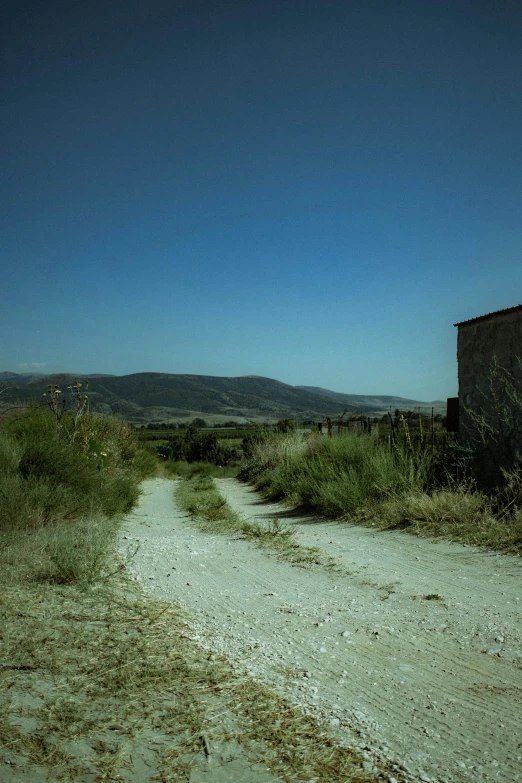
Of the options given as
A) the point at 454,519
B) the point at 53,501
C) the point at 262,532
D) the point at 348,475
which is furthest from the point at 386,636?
the point at 348,475

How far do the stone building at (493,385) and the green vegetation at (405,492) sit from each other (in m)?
0.61

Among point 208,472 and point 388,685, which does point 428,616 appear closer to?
point 388,685

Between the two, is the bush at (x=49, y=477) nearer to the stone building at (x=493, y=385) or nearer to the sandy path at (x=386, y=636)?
the sandy path at (x=386, y=636)

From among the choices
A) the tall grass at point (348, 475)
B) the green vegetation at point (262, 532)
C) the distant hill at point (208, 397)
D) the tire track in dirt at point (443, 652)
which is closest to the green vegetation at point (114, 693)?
the tire track in dirt at point (443, 652)

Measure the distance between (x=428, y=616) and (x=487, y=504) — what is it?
4794 mm

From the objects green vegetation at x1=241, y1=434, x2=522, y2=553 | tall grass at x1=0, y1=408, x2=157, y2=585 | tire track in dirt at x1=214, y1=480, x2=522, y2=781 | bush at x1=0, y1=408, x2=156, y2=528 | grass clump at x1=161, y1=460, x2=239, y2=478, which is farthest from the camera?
grass clump at x1=161, y1=460, x2=239, y2=478

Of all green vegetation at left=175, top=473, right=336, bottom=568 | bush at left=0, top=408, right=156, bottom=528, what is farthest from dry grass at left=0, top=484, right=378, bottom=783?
bush at left=0, top=408, right=156, bottom=528

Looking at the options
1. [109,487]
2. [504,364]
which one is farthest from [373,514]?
[109,487]

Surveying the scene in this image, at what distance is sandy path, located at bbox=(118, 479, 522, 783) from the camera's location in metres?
3.34

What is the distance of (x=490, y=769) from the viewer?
9.87 ft

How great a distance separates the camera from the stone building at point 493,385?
1145 cm

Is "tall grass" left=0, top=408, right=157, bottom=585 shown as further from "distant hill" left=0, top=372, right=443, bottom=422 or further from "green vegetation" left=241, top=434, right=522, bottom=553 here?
"distant hill" left=0, top=372, right=443, bottom=422

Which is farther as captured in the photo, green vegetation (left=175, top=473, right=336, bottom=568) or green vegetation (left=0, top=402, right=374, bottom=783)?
green vegetation (left=175, top=473, right=336, bottom=568)

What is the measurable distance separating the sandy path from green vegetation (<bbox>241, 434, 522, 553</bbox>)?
668 mm
